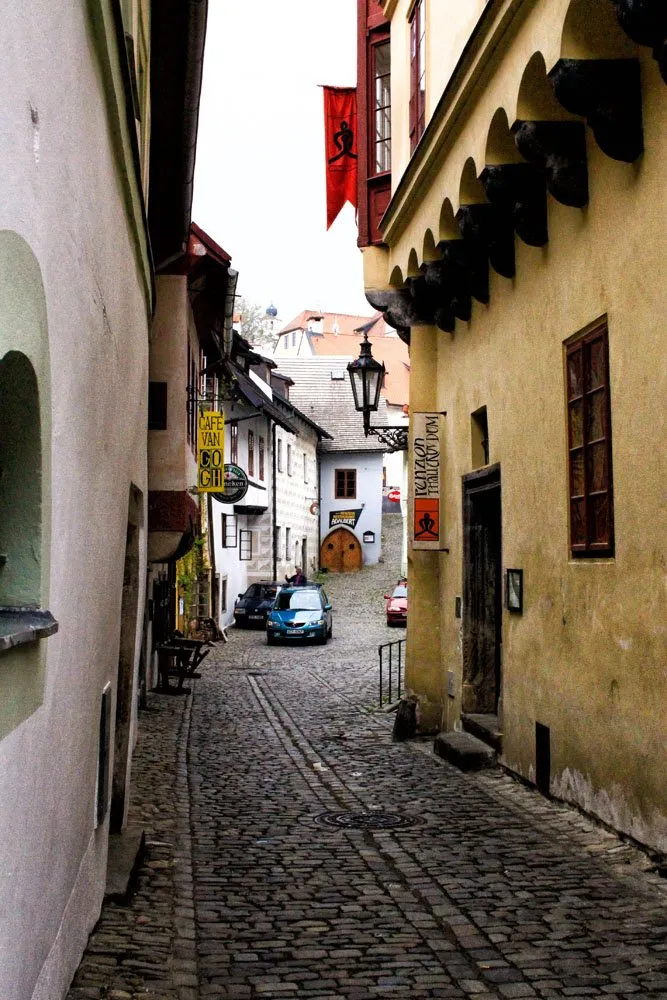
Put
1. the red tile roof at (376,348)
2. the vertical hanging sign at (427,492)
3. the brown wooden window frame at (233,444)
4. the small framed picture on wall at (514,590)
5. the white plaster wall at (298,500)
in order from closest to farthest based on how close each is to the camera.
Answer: the small framed picture on wall at (514,590) < the vertical hanging sign at (427,492) < the brown wooden window frame at (233,444) < the white plaster wall at (298,500) < the red tile roof at (376,348)

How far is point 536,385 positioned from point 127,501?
15.1 feet

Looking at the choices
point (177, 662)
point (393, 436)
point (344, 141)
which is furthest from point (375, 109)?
point (177, 662)

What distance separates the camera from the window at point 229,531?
118 feet

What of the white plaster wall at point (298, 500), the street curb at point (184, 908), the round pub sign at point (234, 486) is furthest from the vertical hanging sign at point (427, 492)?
the white plaster wall at point (298, 500)

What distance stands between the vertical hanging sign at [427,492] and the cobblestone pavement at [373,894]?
8.34 feet

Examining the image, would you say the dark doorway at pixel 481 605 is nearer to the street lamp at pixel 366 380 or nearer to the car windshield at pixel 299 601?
the street lamp at pixel 366 380

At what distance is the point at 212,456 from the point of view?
19.3 meters

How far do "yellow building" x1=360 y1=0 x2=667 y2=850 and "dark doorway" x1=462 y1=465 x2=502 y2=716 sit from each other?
0.07ft

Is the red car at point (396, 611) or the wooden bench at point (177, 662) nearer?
the wooden bench at point (177, 662)

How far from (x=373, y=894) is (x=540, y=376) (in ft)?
15.4

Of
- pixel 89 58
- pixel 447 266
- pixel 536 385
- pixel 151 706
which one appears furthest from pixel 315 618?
pixel 89 58

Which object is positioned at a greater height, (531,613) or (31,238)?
(31,238)

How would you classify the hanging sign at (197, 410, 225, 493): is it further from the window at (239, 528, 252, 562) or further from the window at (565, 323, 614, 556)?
the window at (239, 528, 252, 562)

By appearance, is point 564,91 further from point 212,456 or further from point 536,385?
point 212,456
